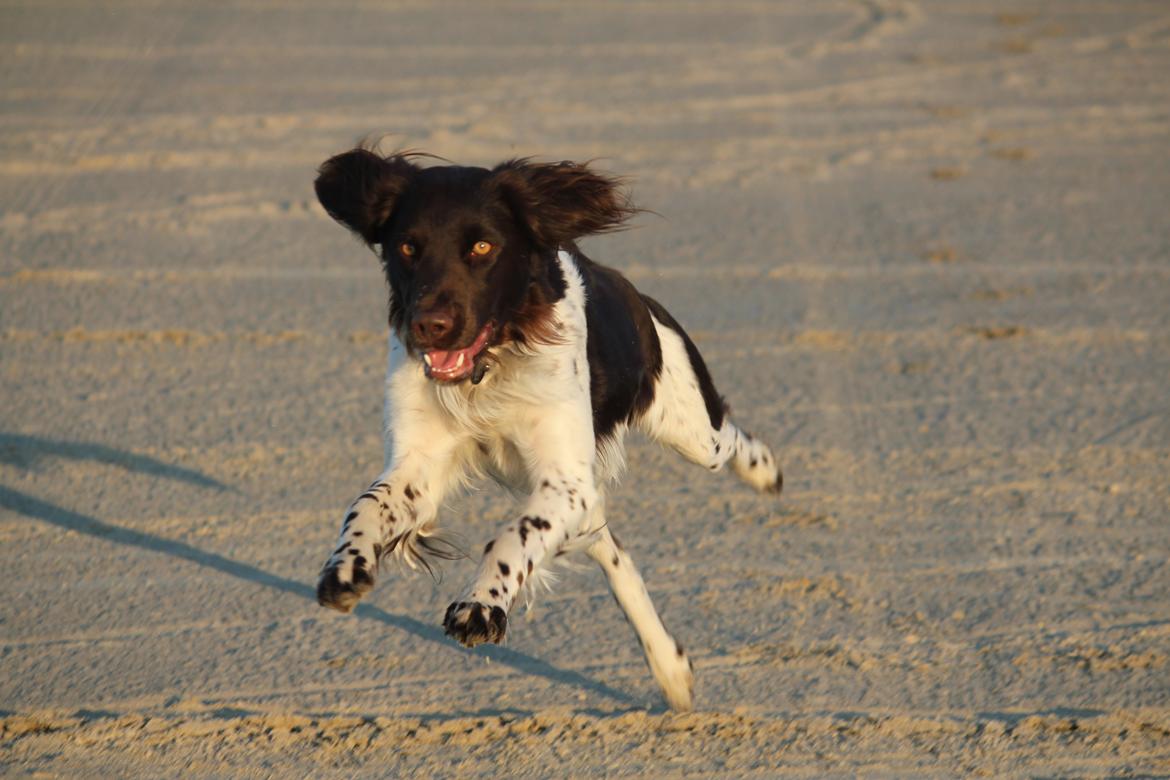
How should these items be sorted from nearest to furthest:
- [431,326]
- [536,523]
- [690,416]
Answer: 1. [431,326]
2. [536,523]
3. [690,416]

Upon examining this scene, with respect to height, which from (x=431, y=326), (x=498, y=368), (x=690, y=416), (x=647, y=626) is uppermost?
(x=431, y=326)

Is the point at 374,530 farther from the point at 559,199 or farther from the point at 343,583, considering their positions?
the point at 559,199

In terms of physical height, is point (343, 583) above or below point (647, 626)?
above

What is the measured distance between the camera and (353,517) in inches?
147

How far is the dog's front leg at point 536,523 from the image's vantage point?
3.45 meters

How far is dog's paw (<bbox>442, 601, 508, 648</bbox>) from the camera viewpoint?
3.41 meters

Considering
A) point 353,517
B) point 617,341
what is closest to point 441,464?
point 353,517

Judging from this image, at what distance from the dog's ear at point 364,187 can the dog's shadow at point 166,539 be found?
112cm

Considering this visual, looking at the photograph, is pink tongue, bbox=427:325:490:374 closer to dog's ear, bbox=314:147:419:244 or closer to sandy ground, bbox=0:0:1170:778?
dog's ear, bbox=314:147:419:244

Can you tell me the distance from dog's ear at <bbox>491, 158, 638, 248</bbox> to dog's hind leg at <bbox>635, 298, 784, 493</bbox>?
29.0 inches

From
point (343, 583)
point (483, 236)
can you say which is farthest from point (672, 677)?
point (483, 236)

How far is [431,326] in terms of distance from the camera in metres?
3.70

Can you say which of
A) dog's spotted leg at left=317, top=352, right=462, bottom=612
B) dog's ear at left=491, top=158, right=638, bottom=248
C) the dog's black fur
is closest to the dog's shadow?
dog's spotted leg at left=317, top=352, right=462, bottom=612

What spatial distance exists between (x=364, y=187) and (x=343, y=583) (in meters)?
1.19
